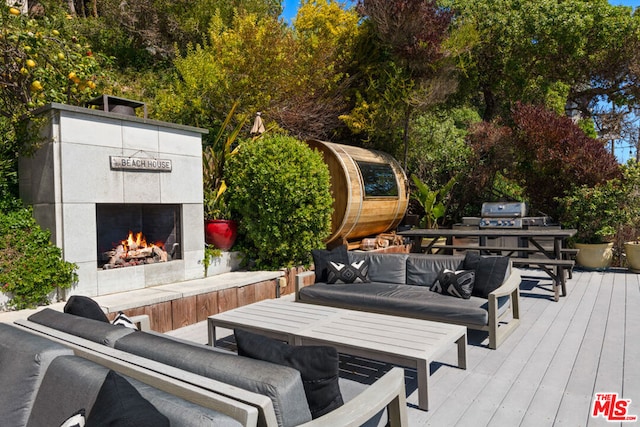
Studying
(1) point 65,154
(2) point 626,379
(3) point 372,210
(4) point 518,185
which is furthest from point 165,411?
A: (4) point 518,185

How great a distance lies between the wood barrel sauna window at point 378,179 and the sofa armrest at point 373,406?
661 centimetres

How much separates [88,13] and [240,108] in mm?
9437

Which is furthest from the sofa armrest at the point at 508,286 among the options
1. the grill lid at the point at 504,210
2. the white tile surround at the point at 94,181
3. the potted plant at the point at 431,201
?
the potted plant at the point at 431,201

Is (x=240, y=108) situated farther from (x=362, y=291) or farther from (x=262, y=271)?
(x=362, y=291)

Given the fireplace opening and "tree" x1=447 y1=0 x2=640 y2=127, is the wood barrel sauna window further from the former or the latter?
the fireplace opening

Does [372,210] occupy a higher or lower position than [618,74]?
lower

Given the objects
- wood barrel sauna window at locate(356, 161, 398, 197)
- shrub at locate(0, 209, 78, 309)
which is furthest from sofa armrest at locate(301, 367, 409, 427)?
wood barrel sauna window at locate(356, 161, 398, 197)

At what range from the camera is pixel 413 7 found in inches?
360

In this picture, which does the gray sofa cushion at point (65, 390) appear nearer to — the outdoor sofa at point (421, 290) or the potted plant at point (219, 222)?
the outdoor sofa at point (421, 290)

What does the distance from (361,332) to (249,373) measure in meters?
1.81

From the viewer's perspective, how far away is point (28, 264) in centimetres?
445

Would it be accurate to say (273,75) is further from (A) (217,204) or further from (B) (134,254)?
(B) (134,254)

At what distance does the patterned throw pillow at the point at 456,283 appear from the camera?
450 cm

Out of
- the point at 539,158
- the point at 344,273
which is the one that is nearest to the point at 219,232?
the point at 344,273
